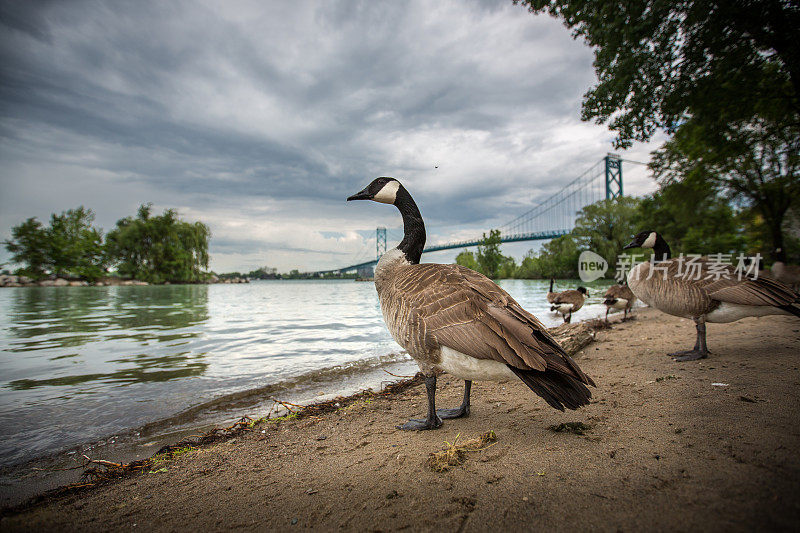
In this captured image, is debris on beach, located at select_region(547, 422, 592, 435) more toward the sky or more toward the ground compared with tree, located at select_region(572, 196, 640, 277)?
more toward the ground

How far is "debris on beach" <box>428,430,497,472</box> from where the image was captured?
243cm

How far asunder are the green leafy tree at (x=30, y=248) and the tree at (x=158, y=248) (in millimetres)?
11020

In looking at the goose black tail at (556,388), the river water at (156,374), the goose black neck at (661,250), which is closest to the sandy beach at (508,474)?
the goose black tail at (556,388)

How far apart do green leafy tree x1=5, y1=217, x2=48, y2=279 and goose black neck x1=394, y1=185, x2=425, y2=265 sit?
279ft

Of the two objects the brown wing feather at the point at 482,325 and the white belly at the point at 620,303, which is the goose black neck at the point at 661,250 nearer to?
the white belly at the point at 620,303

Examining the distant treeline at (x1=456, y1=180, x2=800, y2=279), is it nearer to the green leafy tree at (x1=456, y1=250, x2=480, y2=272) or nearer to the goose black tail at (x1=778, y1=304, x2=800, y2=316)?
the green leafy tree at (x1=456, y1=250, x2=480, y2=272)

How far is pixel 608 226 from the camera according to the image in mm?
55875

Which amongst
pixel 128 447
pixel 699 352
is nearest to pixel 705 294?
pixel 699 352

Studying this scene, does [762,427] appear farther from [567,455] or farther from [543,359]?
[543,359]

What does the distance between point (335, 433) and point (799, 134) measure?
22327mm

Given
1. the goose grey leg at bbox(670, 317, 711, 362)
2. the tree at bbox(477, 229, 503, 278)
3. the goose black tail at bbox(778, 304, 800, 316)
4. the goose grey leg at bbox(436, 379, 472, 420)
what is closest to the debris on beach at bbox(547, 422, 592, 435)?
the goose grey leg at bbox(436, 379, 472, 420)

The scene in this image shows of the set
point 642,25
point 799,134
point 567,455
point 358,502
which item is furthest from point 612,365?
point 799,134

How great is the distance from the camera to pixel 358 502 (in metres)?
2.10

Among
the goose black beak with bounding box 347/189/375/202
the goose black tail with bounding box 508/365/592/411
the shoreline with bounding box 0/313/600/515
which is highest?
the goose black beak with bounding box 347/189/375/202
